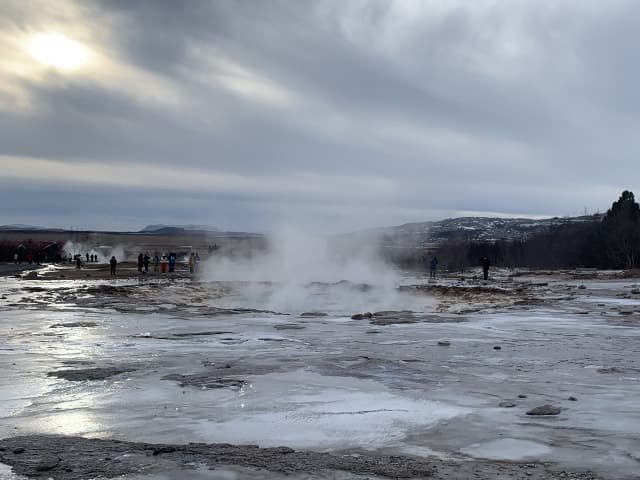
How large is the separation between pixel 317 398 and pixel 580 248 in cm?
6486

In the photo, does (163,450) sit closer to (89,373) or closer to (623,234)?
(89,373)

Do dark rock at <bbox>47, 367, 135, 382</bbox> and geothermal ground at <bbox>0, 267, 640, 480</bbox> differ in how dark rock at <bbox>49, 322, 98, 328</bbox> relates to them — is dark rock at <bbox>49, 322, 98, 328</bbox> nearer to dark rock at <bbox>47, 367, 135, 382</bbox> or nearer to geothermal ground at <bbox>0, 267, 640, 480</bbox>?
geothermal ground at <bbox>0, 267, 640, 480</bbox>

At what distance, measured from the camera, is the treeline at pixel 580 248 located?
57906mm

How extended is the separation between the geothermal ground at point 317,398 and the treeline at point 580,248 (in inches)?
1812

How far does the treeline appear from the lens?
57906mm

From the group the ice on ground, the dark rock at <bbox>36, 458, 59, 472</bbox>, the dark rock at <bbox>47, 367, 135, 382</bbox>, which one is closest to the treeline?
the dark rock at <bbox>47, 367, 135, 382</bbox>

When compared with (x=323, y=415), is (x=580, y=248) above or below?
above

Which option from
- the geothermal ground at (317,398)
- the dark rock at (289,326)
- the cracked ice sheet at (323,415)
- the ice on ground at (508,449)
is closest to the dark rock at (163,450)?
the geothermal ground at (317,398)

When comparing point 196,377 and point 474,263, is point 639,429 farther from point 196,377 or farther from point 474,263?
point 474,263

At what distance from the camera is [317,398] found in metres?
7.29

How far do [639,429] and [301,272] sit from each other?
3700 centimetres

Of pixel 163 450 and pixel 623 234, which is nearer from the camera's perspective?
pixel 163 450

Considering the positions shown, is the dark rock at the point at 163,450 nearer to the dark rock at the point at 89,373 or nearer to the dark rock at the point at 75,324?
the dark rock at the point at 89,373

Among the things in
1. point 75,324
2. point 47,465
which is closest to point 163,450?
point 47,465
